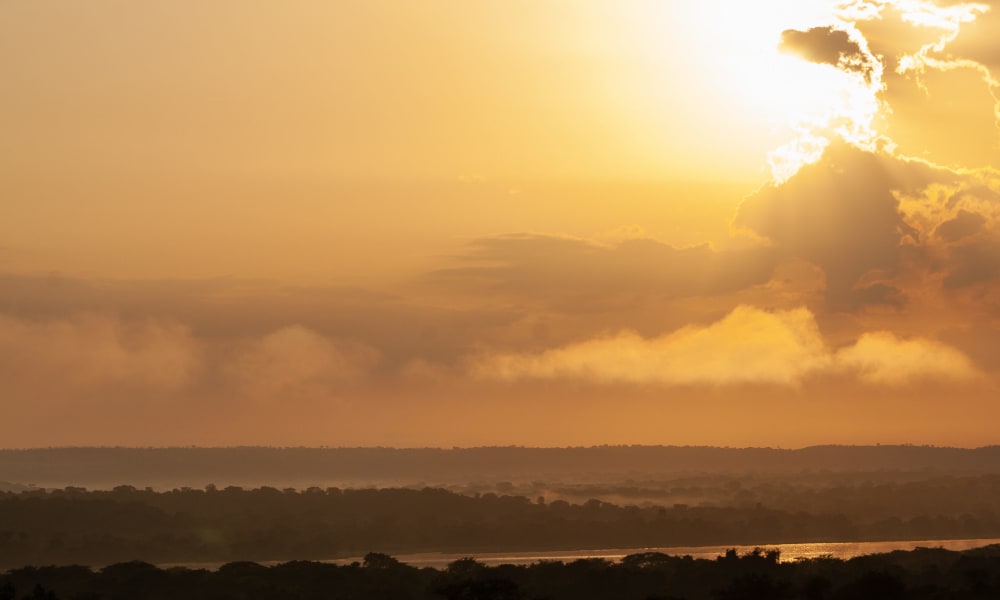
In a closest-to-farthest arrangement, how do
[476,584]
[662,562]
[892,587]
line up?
[476,584] < [892,587] < [662,562]

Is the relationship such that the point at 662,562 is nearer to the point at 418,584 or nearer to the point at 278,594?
the point at 418,584

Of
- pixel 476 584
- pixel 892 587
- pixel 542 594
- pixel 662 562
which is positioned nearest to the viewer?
pixel 476 584

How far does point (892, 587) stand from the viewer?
13300cm

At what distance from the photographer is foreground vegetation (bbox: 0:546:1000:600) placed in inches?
5221

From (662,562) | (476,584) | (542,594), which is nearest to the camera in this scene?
(476,584)

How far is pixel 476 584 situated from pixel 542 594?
60.7ft

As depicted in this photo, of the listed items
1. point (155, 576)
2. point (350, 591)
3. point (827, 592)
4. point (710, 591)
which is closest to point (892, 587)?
point (827, 592)

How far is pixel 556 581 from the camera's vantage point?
5930 inches

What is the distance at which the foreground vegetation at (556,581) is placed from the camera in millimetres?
132625

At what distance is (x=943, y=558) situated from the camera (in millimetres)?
169875

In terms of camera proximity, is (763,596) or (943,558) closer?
(763,596)

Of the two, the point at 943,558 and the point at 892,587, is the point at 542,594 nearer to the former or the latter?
the point at 892,587

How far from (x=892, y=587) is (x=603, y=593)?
29.8m

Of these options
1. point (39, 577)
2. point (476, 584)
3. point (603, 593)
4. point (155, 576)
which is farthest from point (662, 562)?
point (39, 577)
